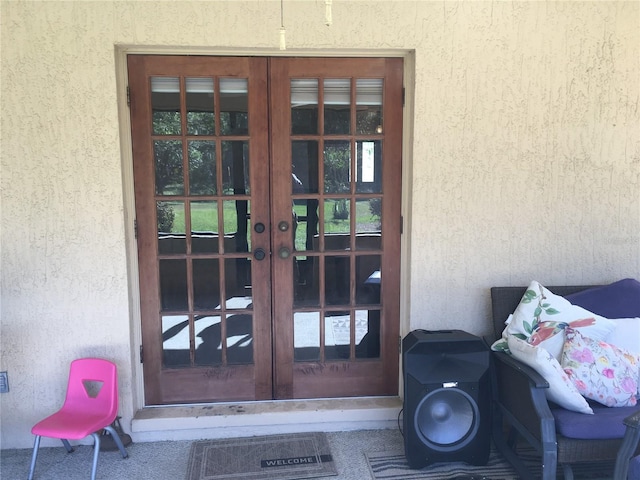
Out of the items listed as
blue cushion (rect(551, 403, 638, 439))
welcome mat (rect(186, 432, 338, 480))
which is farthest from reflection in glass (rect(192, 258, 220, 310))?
blue cushion (rect(551, 403, 638, 439))

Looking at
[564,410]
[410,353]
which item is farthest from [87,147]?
[564,410]

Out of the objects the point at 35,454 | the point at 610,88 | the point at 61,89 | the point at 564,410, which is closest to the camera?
the point at 564,410

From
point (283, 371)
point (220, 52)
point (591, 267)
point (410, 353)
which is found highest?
point (220, 52)

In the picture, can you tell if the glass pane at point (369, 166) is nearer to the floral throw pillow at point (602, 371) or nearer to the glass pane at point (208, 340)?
the glass pane at point (208, 340)

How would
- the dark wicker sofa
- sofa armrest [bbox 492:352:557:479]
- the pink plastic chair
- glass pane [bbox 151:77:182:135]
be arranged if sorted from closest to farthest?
1. the dark wicker sofa
2. sofa armrest [bbox 492:352:557:479]
3. the pink plastic chair
4. glass pane [bbox 151:77:182:135]

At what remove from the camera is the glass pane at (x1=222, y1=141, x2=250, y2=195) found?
2873 mm

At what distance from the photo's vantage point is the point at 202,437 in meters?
2.90

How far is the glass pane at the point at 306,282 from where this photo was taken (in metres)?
3.00

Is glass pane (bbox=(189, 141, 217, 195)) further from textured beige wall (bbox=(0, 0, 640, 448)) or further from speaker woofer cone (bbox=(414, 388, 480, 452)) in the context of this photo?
speaker woofer cone (bbox=(414, 388, 480, 452))

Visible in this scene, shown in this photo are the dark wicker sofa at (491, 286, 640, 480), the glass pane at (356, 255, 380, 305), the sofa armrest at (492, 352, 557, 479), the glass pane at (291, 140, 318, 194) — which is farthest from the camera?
the glass pane at (356, 255, 380, 305)

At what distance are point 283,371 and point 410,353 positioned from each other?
91 cm

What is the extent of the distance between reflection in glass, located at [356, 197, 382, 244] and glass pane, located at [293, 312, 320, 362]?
54cm

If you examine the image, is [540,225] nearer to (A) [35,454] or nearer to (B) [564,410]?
(B) [564,410]

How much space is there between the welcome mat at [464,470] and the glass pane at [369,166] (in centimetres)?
153
